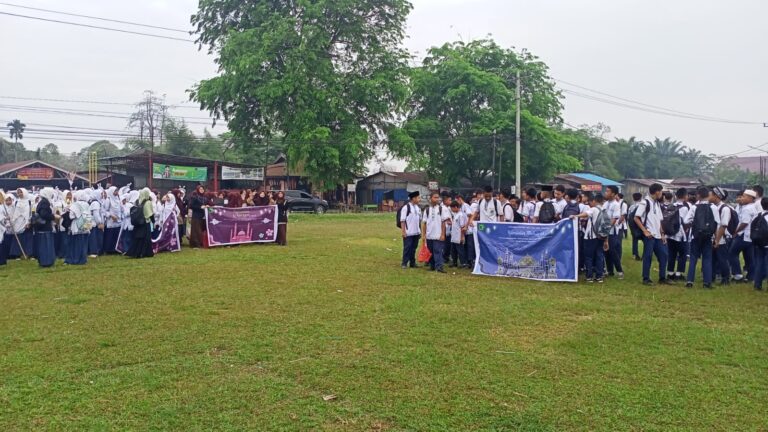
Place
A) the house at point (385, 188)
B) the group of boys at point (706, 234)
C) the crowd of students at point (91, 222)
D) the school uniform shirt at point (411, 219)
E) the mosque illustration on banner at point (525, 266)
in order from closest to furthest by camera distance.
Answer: the group of boys at point (706, 234)
the mosque illustration on banner at point (525, 266)
the school uniform shirt at point (411, 219)
the crowd of students at point (91, 222)
the house at point (385, 188)

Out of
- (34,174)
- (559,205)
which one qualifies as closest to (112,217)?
(559,205)

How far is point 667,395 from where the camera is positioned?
188 inches

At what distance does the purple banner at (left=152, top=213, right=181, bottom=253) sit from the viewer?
15.1 metres

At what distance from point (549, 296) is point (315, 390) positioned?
5.37m

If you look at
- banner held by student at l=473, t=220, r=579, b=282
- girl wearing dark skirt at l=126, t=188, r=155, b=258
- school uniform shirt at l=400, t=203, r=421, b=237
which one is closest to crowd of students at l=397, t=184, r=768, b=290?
school uniform shirt at l=400, t=203, r=421, b=237

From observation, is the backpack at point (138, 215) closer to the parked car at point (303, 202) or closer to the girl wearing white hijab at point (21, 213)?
the girl wearing white hijab at point (21, 213)

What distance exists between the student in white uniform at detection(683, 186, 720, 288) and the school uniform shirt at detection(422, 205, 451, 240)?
447cm

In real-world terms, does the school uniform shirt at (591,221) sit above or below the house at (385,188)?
below

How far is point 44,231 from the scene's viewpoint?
1215 cm

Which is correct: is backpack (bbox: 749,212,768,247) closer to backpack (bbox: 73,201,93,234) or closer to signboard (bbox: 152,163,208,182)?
backpack (bbox: 73,201,93,234)

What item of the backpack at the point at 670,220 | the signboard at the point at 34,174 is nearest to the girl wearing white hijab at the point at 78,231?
the backpack at the point at 670,220

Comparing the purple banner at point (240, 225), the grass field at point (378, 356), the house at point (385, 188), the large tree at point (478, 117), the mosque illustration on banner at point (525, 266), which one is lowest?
the grass field at point (378, 356)

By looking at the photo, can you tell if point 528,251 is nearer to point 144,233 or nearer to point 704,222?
point 704,222

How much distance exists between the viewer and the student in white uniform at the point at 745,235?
10.3 m
